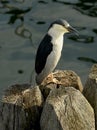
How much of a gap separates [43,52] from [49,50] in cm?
6

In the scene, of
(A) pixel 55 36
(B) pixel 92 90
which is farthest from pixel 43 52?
(B) pixel 92 90

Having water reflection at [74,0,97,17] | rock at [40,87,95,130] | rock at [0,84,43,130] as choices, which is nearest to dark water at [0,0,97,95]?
water reflection at [74,0,97,17]

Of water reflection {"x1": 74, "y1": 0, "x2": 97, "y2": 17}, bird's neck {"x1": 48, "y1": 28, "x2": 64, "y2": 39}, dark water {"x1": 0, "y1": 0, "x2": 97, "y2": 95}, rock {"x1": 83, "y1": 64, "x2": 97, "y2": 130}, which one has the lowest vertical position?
dark water {"x1": 0, "y1": 0, "x2": 97, "y2": 95}

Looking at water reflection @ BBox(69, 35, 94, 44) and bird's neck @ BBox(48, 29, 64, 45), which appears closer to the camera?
bird's neck @ BBox(48, 29, 64, 45)

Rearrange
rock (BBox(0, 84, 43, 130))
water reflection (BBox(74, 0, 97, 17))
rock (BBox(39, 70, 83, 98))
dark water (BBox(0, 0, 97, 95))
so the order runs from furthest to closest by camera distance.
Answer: water reflection (BBox(74, 0, 97, 17)) → dark water (BBox(0, 0, 97, 95)) → rock (BBox(39, 70, 83, 98)) → rock (BBox(0, 84, 43, 130))

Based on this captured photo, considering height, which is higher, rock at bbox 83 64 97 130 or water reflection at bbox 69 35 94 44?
rock at bbox 83 64 97 130

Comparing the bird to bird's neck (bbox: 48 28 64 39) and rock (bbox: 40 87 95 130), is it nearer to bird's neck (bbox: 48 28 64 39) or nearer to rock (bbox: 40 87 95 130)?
bird's neck (bbox: 48 28 64 39)

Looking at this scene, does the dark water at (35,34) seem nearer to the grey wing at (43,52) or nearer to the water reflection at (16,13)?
the water reflection at (16,13)

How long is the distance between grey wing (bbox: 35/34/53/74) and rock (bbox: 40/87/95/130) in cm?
155

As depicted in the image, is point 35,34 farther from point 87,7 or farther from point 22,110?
point 22,110

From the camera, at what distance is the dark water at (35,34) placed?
6902 mm

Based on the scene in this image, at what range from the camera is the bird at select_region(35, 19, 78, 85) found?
16.6 ft

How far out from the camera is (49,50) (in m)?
5.10

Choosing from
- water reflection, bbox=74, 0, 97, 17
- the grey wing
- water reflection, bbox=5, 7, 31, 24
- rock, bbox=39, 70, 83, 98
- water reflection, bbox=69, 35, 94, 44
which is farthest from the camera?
water reflection, bbox=74, 0, 97, 17
